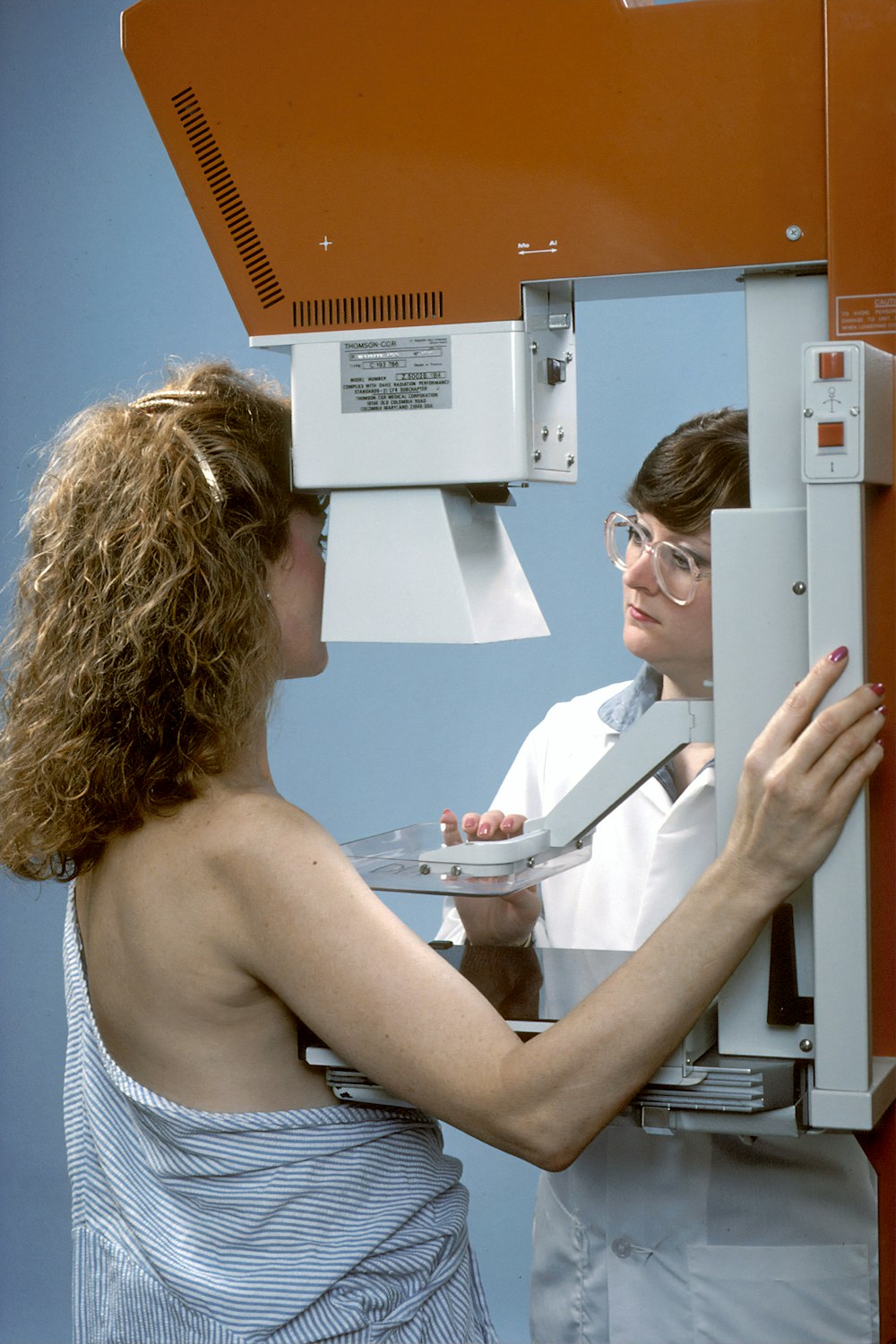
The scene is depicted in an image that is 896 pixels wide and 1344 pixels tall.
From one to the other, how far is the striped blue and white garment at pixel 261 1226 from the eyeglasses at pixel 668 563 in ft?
2.28

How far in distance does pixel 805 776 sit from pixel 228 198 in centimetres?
71

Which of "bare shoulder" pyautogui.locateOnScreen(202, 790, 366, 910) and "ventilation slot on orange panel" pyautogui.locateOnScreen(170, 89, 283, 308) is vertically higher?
"ventilation slot on orange panel" pyautogui.locateOnScreen(170, 89, 283, 308)

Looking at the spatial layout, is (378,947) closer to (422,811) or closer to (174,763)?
(174,763)

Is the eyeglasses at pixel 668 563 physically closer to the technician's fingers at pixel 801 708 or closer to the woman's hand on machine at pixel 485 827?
the woman's hand on machine at pixel 485 827

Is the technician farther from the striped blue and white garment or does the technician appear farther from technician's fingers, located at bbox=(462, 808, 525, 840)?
the striped blue and white garment

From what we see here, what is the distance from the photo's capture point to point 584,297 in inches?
48.4

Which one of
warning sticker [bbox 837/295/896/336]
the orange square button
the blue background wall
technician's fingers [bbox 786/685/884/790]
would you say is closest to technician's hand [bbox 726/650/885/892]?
technician's fingers [bbox 786/685/884/790]

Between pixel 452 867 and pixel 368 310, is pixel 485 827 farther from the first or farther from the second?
pixel 368 310

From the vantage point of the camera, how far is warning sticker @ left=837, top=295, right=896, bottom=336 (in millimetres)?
1077

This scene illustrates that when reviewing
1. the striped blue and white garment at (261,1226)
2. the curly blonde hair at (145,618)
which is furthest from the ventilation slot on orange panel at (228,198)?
the striped blue and white garment at (261,1226)

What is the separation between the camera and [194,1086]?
3.93 ft

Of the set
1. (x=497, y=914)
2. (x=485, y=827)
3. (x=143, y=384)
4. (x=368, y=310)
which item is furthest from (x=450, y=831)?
(x=143, y=384)

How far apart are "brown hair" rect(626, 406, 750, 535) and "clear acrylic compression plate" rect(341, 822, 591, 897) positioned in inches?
19.5

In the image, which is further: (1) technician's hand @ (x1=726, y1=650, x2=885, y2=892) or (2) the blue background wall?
(2) the blue background wall
